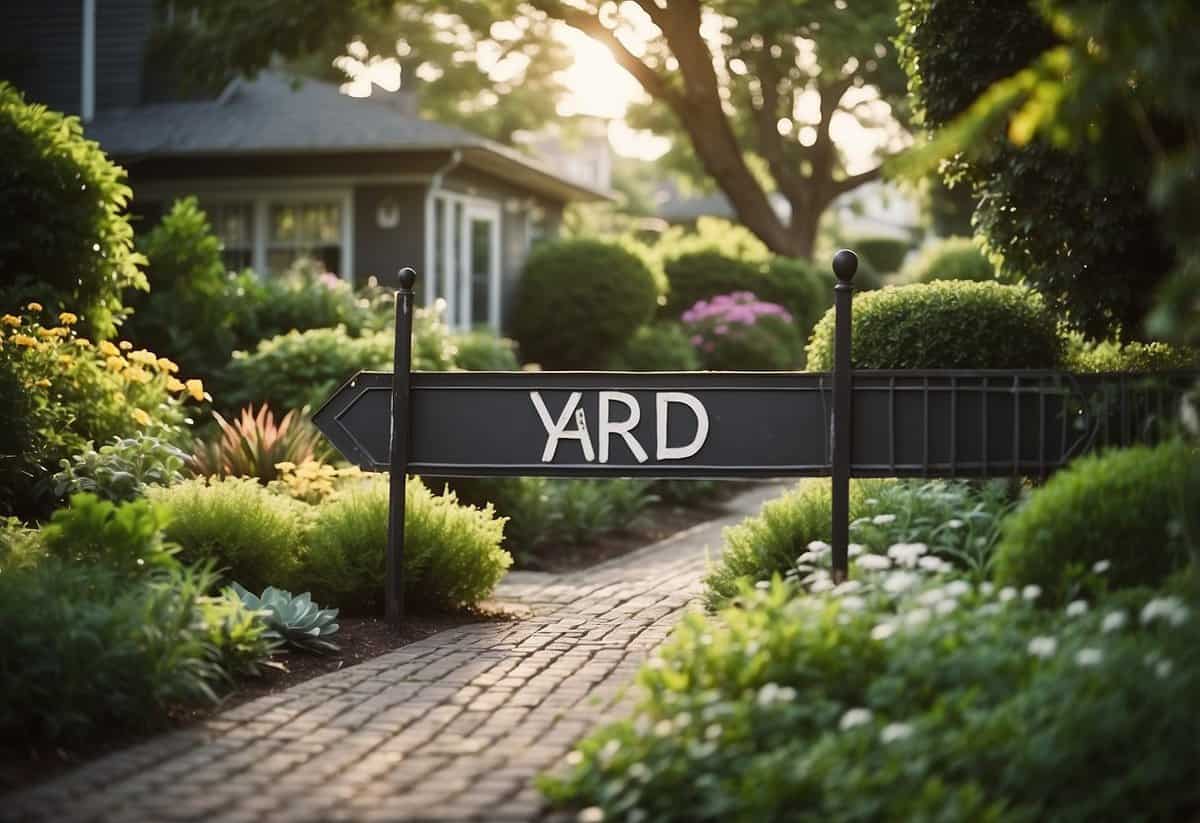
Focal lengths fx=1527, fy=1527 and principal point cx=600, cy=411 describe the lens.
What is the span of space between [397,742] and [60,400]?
4.90 m

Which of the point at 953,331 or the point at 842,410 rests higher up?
the point at 953,331

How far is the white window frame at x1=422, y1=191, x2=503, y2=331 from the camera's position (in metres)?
19.7

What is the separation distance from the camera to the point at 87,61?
20.8 m

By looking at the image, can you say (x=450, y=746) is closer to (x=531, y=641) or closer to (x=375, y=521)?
(x=531, y=641)

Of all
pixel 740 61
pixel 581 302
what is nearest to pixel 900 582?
pixel 581 302

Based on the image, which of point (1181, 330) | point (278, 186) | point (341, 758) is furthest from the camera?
point (278, 186)

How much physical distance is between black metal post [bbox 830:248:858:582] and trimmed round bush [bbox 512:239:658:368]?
44.0ft

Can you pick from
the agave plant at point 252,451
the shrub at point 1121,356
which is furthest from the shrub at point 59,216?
the shrub at point 1121,356

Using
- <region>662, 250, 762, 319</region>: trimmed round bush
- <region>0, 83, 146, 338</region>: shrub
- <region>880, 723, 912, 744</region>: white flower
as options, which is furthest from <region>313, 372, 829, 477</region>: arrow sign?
<region>662, 250, 762, 319</region>: trimmed round bush

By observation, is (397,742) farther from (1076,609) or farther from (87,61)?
(87,61)

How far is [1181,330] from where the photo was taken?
401cm

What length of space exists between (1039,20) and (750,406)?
2.65 m

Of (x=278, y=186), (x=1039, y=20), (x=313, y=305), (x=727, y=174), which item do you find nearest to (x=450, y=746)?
(x=1039, y=20)

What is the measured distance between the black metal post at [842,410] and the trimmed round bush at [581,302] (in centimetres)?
1341
